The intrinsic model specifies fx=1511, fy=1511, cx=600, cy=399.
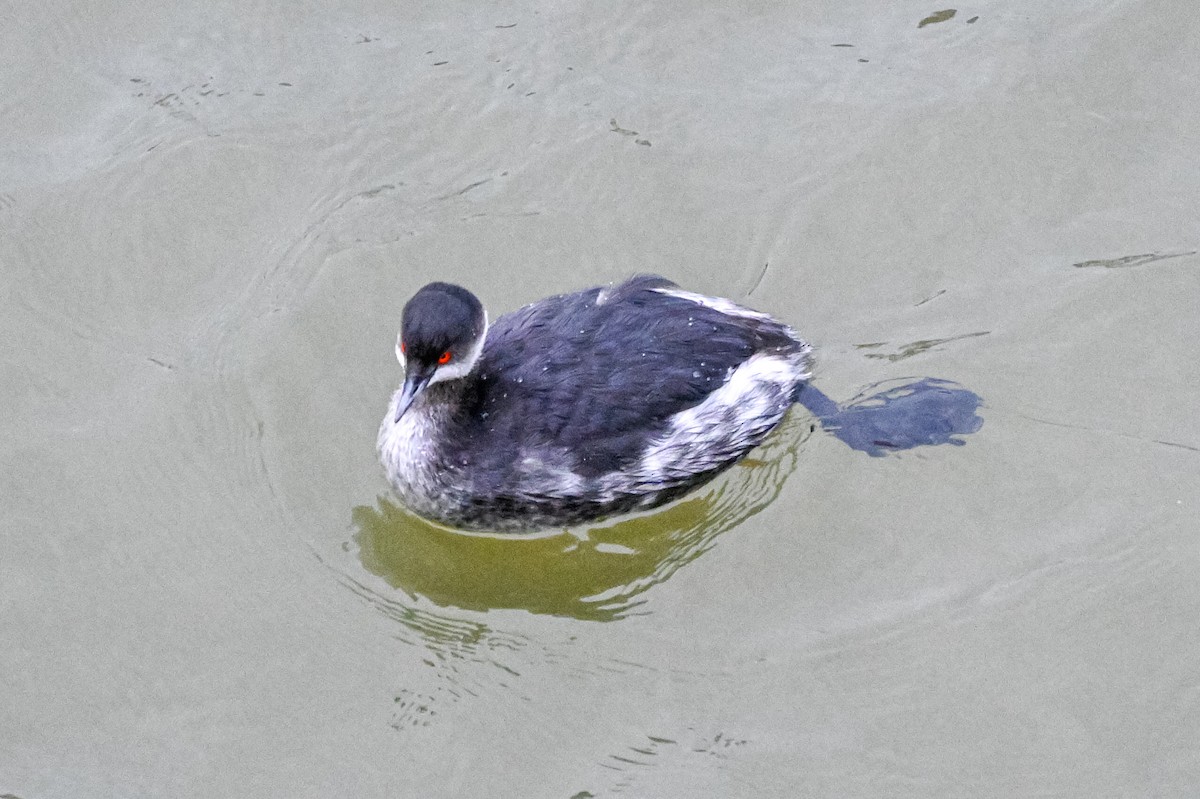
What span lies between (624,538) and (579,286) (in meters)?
1.42

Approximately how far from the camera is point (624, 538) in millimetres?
6699

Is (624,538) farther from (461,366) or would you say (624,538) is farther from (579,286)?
(579,286)

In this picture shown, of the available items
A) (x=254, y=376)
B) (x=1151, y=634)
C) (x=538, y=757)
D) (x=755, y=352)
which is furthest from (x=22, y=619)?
(x=1151, y=634)

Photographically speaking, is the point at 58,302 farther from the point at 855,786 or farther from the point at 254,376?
the point at 855,786

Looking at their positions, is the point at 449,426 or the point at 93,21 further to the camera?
the point at 93,21

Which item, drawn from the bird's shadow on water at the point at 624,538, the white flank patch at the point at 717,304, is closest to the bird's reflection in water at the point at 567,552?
the bird's shadow on water at the point at 624,538

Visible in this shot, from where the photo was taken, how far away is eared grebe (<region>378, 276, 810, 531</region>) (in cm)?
631

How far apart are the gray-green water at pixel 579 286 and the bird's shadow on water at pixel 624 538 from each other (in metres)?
0.02

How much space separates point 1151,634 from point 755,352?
2.00m

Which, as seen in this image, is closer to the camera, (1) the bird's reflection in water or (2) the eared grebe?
(2) the eared grebe

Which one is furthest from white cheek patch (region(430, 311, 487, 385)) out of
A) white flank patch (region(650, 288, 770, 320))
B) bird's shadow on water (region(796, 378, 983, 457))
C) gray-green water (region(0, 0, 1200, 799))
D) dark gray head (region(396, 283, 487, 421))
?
bird's shadow on water (region(796, 378, 983, 457))

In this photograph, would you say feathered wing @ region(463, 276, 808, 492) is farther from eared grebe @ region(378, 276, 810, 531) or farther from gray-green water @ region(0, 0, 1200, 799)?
gray-green water @ region(0, 0, 1200, 799)

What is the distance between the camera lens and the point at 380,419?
7.00 metres

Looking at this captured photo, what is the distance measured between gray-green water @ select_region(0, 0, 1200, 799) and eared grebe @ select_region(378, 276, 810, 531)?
26cm
